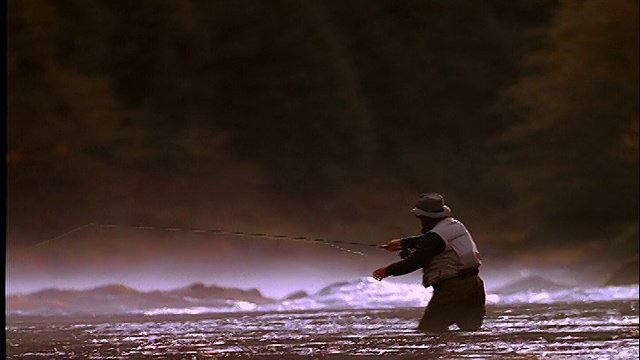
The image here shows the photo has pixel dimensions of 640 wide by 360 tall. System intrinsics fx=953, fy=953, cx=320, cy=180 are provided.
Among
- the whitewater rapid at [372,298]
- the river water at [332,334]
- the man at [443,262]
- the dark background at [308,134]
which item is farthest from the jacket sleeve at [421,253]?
the dark background at [308,134]

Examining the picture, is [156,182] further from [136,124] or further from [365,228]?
[365,228]

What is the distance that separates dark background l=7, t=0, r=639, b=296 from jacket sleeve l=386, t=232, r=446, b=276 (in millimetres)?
2928

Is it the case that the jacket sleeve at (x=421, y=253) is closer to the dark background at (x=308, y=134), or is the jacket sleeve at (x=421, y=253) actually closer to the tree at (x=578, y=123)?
the dark background at (x=308, y=134)

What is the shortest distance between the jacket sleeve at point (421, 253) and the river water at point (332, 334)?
0.23m

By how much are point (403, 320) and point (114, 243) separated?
9.13 feet

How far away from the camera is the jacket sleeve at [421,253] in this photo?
2.66 metres

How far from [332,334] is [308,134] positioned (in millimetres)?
3403

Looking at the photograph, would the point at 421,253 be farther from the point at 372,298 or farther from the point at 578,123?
the point at 578,123

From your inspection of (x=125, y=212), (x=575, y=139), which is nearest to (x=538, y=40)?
(x=575, y=139)

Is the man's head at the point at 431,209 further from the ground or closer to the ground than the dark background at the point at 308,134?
closer to the ground

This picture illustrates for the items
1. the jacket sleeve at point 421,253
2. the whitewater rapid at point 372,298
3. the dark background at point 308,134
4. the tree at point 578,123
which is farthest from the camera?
the tree at point 578,123

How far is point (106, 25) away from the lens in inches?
250

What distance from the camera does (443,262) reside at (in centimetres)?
273

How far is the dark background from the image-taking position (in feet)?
19.8
